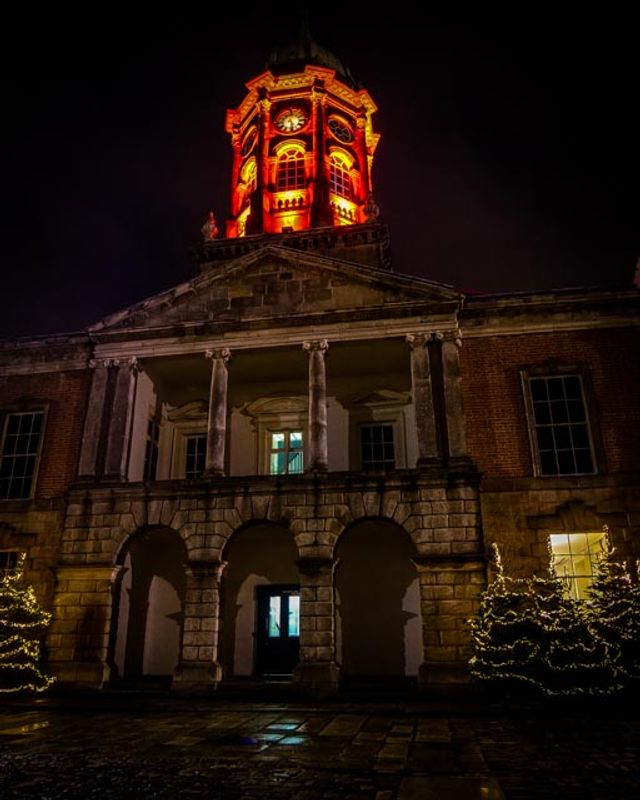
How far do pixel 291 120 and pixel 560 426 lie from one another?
796 inches

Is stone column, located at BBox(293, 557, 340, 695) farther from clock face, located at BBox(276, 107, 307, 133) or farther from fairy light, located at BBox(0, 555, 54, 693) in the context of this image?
clock face, located at BBox(276, 107, 307, 133)

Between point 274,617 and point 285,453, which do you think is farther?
point 285,453

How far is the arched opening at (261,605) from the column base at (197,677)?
2953 mm

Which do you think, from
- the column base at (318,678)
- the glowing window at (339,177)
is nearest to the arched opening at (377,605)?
the column base at (318,678)

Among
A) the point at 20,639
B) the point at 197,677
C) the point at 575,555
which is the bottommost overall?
the point at 197,677

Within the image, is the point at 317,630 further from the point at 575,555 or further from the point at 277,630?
the point at 575,555

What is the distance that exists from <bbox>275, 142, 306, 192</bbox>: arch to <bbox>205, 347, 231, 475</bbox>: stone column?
12.8 meters

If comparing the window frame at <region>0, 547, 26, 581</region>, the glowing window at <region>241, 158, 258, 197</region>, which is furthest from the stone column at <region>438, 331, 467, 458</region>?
the glowing window at <region>241, 158, 258, 197</region>

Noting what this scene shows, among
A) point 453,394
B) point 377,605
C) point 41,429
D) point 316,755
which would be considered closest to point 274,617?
point 377,605

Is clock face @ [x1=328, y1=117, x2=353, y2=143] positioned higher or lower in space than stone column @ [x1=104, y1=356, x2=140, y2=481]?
higher

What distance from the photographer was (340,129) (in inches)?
1148

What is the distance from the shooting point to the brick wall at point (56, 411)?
1750 cm

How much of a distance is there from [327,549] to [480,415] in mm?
5332

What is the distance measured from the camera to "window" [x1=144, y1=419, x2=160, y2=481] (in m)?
18.9
